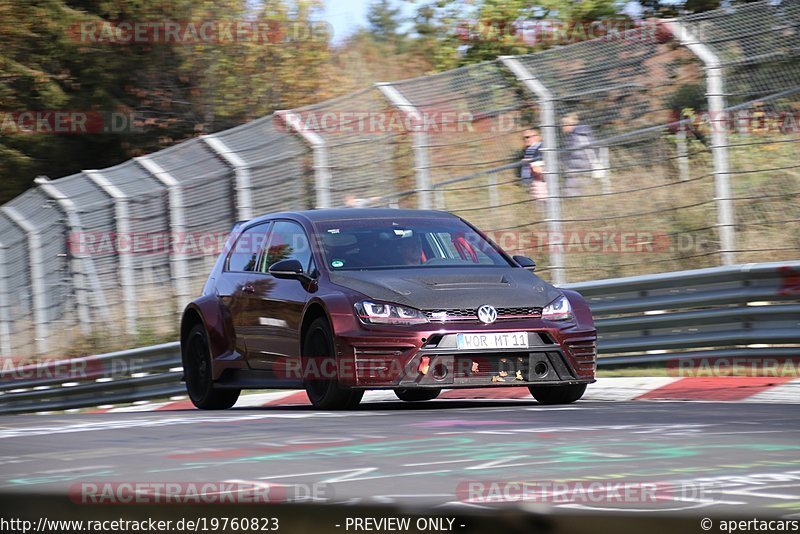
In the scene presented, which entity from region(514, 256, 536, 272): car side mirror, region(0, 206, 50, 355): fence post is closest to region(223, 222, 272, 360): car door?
region(514, 256, 536, 272): car side mirror

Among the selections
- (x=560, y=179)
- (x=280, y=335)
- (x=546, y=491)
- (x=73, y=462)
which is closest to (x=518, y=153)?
(x=560, y=179)

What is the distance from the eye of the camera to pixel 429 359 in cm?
867

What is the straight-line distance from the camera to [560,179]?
12945mm

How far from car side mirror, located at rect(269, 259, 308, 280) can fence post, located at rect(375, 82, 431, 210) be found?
155 inches

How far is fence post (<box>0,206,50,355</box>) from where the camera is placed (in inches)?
790

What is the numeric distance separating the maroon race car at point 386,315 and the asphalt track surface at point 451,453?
0.32 metres

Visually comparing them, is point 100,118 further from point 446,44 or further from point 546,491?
point 546,491

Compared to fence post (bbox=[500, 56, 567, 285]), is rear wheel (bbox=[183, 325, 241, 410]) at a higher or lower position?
lower

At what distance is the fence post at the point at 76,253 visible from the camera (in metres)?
18.9

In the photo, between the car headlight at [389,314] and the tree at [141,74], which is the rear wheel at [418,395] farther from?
the tree at [141,74]

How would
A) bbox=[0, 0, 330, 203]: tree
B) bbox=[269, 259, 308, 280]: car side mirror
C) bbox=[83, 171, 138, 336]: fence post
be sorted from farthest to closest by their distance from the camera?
bbox=[0, 0, 330, 203]: tree
bbox=[83, 171, 138, 336]: fence post
bbox=[269, 259, 308, 280]: car side mirror

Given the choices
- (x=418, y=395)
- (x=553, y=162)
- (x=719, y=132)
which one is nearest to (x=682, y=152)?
(x=553, y=162)

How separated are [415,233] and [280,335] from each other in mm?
1187

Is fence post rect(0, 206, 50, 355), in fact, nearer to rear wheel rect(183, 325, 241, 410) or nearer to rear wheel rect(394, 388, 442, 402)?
rear wheel rect(183, 325, 241, 410)
